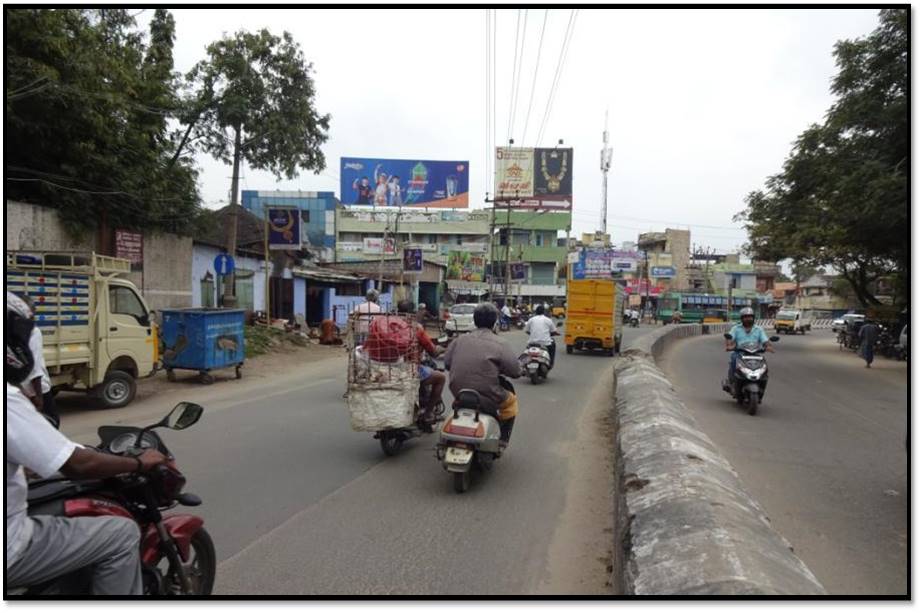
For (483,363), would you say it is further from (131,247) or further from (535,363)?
(131,247)

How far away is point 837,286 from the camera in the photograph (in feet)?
117

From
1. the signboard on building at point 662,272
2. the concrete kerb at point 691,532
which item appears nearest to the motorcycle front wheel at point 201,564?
the concrete kerb at point 691,532

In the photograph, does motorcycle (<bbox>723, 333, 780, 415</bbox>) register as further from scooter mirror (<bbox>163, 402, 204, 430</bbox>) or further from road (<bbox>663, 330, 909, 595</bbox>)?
scooter mirror (<bbox>163, 402, 204, 430</bbox>)

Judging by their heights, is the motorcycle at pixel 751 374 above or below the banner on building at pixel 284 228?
below

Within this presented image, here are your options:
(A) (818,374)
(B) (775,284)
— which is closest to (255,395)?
(A) (818,374)

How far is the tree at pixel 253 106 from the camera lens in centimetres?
1900

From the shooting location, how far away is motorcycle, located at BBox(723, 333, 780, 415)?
9.38 m

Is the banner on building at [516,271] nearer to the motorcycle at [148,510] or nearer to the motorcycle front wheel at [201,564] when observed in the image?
the motorcycle front wheel at [201,564]

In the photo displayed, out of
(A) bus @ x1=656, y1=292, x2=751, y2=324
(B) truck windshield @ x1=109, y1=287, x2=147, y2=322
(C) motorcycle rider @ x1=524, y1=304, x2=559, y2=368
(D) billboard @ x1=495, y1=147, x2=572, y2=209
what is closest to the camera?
(B) truck windshield @ x1=109, y1=287, x2=147, y2=322

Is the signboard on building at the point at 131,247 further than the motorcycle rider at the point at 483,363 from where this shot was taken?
Yes

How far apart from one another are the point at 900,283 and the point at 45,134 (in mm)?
15329

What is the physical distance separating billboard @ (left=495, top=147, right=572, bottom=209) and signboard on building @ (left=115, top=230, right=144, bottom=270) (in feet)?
120

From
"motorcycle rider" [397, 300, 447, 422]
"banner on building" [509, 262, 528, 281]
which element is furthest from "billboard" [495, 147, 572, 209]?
"motorcycle rider" [397, 300, 447, 422]

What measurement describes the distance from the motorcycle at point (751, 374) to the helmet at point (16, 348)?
9.04 m
